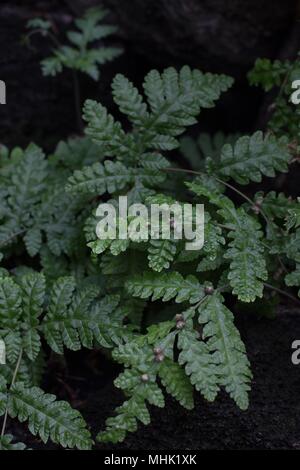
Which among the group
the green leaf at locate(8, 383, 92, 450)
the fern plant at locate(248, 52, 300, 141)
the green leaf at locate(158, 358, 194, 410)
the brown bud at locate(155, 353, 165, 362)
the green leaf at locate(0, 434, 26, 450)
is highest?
the fern plant at locate(248, 52, 300, 141)

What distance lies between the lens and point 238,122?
416 cm

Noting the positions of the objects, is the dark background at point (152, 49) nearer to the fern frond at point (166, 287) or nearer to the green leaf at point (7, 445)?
the fern frond at point (166, 287)

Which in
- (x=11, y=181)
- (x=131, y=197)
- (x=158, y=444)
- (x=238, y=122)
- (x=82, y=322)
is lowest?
(x=158, y=444)

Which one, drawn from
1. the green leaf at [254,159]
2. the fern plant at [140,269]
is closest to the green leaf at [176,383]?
the fern plant at [140,269]

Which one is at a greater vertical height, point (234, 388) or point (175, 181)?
point (175, 181)

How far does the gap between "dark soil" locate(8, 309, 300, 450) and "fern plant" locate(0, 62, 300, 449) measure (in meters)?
0.10

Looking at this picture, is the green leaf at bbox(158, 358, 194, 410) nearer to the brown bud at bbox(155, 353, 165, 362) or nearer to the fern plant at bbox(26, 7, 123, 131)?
the brown bud at bbox(155, 353, 165, 362)

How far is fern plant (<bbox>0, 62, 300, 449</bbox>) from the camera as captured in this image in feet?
8.07

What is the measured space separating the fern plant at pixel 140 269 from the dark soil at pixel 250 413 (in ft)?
0.33

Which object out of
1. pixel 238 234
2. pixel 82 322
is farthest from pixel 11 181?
pixel 238 234

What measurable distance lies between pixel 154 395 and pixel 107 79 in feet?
7.76

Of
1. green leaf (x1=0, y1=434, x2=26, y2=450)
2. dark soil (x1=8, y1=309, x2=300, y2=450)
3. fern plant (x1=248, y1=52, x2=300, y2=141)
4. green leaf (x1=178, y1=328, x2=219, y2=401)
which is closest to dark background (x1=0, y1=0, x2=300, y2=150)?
fern plant (x1=248, y1=52, x2=300, y2=141)

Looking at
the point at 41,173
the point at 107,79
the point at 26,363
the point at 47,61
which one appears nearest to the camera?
the point at 26,363

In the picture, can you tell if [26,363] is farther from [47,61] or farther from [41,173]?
[47,61]
